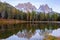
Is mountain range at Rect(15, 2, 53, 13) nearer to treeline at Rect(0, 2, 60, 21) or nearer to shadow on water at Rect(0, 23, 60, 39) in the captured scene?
treeline at Rect(0, 2, 60, 21)

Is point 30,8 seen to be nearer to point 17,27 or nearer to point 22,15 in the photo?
point 22,15

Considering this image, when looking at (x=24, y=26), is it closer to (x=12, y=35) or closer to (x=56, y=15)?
(x=12, y=35)

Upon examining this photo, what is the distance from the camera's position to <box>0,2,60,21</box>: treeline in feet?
16.2

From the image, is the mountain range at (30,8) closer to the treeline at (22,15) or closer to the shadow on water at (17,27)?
the treeline at (22,15)

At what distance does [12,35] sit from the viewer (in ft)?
16.3

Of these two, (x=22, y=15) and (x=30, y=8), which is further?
(x=30, y=8)

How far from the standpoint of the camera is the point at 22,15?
4977mm

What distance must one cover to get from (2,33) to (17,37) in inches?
19.9

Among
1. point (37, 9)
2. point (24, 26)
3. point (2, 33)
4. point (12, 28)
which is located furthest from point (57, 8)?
point (2, 33)

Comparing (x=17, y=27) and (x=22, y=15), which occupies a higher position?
(x=22, y=15)

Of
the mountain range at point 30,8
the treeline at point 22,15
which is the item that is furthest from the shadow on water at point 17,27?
the mountain range at point 30,8

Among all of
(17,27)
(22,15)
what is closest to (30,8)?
(22,15)

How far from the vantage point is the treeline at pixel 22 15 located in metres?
4.93

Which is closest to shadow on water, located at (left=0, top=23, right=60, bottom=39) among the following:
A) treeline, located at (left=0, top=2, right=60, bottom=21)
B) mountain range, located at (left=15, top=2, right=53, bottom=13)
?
treeline, located at (left=0, top=2, right=60, bottom=21)
